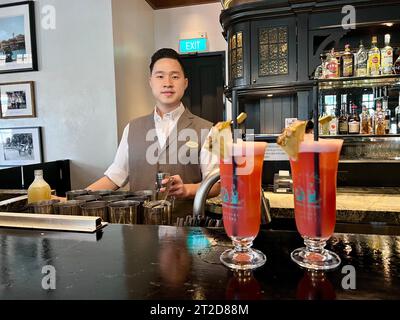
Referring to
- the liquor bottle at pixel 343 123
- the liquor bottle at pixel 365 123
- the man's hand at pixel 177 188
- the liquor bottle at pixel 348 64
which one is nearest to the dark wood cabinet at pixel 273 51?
the liquor bottle at pixel 348 64

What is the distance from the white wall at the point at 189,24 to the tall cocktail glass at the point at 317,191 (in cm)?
310

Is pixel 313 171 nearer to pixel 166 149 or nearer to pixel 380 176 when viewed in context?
pixel 166 149

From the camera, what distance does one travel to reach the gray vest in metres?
1.83

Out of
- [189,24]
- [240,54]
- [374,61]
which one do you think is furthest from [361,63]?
[189,24]

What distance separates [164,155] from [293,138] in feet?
4.28

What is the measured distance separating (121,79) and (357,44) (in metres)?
2.20

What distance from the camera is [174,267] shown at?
2.10ft

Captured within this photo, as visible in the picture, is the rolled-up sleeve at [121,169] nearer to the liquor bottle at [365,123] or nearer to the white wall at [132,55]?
the white wall at [132,55]

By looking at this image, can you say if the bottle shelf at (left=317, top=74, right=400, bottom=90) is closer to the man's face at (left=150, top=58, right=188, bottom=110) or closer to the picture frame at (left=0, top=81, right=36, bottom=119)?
the man's face at (left=150, top=58, right=188, bottom=110)

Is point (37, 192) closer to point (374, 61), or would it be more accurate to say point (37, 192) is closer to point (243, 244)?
point (243, 244)

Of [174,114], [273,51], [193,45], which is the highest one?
[193,45]

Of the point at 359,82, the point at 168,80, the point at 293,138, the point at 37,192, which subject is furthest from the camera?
the point at 359,82

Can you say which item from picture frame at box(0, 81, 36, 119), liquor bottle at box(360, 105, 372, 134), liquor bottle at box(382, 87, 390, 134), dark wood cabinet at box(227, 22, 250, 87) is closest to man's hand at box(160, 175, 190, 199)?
dark wood cabinet at box(227, 22, 250, 87)
